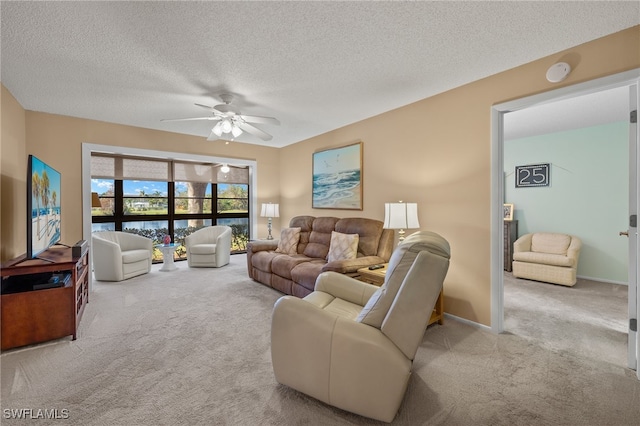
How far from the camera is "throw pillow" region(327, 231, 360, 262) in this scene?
3.57 meters

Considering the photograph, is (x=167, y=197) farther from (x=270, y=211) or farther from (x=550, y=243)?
(x=550, y=243)

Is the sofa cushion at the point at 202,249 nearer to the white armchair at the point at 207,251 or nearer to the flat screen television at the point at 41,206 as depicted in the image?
the white armchair at the point at 207,251

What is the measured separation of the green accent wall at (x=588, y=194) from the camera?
4.43 m

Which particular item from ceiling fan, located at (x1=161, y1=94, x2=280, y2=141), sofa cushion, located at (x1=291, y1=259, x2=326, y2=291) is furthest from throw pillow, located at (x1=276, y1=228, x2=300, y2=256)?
ceiling fan, located at (x1=161, y1=94, x2=280, y2=141)

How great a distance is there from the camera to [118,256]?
14.5 ft

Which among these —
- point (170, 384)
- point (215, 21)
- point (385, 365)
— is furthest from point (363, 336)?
point (215, 21)

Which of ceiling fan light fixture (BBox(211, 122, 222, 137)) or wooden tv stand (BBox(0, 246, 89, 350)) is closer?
wooden tv stand (BBox(0, 246, 89, 350))

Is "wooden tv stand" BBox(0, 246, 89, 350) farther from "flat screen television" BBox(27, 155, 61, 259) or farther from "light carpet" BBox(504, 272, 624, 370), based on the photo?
"light carpet" BBox(504, 272, 624, 370)

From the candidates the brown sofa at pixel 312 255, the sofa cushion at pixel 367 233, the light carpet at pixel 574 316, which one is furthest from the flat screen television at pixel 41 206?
the light carpet at pixel 574 316

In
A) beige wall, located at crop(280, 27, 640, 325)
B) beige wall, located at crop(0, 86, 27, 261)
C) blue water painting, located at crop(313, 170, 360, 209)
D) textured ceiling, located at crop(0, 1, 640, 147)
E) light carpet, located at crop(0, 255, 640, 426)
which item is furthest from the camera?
blue water painting, located at crop(313, 170, 360, 209)

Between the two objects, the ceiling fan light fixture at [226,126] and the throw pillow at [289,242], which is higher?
the ceiling fan light fixture at [226,126]

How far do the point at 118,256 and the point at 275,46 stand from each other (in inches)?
160

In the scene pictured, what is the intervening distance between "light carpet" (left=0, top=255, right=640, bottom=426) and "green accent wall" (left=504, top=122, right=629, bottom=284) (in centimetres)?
339

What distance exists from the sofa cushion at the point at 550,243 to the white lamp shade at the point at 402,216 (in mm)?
3363
